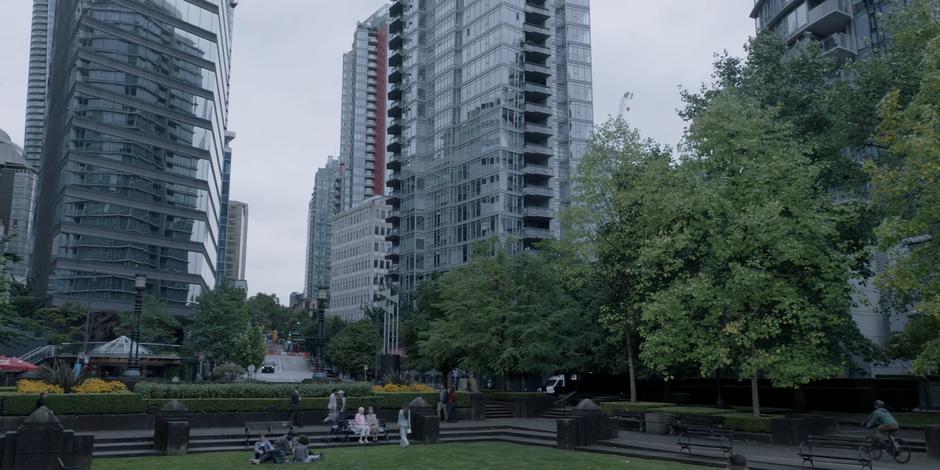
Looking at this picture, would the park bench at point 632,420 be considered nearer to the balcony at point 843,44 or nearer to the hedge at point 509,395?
the hedge at point 509,395

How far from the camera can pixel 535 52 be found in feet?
342

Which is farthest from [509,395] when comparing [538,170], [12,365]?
[538,170]

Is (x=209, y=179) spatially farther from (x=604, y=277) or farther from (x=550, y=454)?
(x=550, y=454)

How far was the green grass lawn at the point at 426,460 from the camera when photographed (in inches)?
831

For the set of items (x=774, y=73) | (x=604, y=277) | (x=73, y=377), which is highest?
(x=774, y=73)

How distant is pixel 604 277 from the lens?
39.6 metres

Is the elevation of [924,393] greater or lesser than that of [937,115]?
lesser

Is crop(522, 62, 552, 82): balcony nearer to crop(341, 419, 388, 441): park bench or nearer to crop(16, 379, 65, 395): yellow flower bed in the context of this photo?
crop(341, 419, 388, 441): park bench

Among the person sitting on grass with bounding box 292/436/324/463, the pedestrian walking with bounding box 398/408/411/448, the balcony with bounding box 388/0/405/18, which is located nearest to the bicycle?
the pedestrian walking with bounding box 398/408/411/448

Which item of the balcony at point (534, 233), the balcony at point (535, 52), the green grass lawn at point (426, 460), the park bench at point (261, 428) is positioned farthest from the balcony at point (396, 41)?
the green grass lawn at point (426, 460)

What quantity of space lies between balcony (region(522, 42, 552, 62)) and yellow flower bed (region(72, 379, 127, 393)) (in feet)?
274

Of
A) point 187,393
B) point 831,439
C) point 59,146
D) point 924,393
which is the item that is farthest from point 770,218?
point 59,146

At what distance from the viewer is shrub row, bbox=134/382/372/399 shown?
29812 mm

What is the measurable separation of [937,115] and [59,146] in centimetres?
8952
